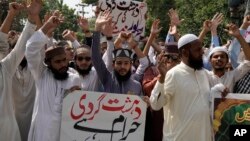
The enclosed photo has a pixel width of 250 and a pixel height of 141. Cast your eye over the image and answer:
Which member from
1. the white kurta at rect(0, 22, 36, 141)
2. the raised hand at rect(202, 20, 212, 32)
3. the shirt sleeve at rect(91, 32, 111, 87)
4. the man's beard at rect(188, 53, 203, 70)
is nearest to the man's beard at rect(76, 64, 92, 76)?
the shirt sleeve at rect(91, 32, 111, 87)

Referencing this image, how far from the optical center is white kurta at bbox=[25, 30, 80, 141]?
16.1 ft

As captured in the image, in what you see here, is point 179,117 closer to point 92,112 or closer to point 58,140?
point 92,112

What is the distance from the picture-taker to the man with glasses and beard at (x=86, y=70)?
5.39m

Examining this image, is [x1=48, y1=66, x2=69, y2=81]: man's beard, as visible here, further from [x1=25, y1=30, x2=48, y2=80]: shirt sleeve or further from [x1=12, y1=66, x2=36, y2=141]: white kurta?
[x1=12, y1=66, x2=36, y2=141]: white kurta

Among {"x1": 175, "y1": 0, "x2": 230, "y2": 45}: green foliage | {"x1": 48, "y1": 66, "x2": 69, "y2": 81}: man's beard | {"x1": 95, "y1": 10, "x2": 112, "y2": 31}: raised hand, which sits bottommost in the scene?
{"x1": 48, "y1": 66, "x2": 69, "y2": 81}: man's beard

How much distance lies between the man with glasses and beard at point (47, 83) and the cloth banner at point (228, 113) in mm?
1488

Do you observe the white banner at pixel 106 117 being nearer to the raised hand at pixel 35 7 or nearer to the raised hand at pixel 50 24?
the raised hand at pixel 50 24

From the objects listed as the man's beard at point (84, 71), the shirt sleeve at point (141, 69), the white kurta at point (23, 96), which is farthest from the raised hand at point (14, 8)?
the shirt sleeve at point (141, 69)

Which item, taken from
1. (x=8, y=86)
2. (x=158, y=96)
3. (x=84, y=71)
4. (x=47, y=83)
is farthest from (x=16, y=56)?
(x=158, y=96)

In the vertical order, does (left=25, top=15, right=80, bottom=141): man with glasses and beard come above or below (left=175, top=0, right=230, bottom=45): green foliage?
below

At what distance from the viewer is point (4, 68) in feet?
16.3

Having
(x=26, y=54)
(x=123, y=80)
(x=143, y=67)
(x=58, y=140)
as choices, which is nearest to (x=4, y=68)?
(x=26, y=54)

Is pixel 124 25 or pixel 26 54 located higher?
pixel 124 25

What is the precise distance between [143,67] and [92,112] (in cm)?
99
